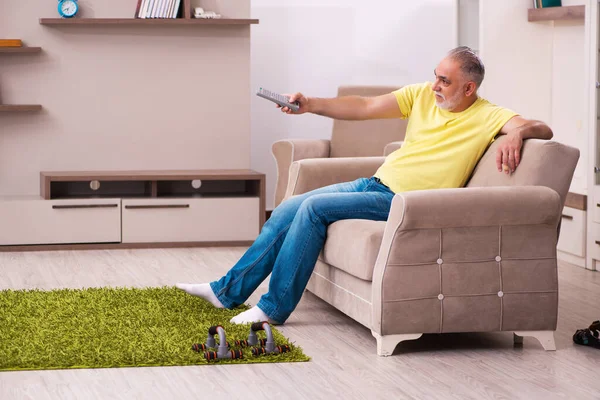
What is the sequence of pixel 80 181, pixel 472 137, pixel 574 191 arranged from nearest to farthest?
pixel 472 137 → pixel 574 191 → pixel 80 181

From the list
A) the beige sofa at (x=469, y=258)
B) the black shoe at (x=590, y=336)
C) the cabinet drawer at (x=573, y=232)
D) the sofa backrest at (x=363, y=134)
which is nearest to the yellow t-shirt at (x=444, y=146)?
the beige sofa at (x=469, y=258)

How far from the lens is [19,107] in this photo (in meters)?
5.55

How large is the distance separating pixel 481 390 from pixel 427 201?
630mm

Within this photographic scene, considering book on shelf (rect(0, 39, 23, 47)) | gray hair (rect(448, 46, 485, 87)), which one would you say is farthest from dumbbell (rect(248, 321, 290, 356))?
book on shelf (rect(0, 39, 23, 47))

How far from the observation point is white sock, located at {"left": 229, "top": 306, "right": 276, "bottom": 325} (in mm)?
3414

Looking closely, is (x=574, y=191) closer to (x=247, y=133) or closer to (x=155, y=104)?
(x=247, y=133)

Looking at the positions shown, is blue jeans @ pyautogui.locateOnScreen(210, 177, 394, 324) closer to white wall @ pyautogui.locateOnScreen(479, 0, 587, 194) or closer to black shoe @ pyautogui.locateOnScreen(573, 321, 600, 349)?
black shoe @ pyautogui.locateOnScreen(573, 321, 600, 349)

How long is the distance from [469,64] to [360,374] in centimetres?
124

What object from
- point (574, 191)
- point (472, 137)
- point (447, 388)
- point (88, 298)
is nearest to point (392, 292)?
point (447, 388)

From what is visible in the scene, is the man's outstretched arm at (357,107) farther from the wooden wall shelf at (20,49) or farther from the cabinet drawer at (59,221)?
the wooden wall shelf at (20,49)

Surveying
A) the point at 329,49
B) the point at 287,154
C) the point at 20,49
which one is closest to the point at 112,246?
the point at 287,154

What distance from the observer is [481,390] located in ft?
9.00

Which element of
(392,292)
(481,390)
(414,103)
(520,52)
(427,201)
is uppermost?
(520,52)

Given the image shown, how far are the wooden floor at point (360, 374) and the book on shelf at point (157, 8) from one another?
8.09ft
